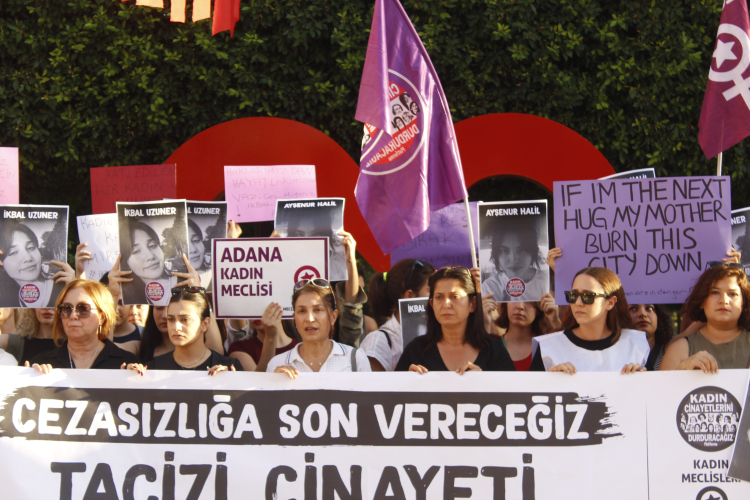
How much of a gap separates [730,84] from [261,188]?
3340 mm

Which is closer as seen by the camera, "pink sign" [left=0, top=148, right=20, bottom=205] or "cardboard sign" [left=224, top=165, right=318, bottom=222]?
"pink sign" [left=0, top=148, right=20, bottom=205]

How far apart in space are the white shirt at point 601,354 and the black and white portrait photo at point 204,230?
93.1 inches

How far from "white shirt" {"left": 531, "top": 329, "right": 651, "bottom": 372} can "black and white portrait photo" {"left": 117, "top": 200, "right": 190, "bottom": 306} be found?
7.49 ft

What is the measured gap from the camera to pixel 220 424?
11.9 ft

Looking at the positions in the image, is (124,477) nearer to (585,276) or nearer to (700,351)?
(585,276)

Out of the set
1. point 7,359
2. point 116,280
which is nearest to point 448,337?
point 116,280

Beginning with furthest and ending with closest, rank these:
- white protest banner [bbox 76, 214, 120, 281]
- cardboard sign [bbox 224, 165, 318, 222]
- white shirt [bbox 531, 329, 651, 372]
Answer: cardboard sign [bbox 224, 165, 318, 222], white protest banner [bbox 76, 214, 120, 281], white shirt [bbox 531, 329, 651, 372]

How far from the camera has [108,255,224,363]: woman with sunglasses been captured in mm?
4336

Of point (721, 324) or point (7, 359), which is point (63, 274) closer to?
point (7, 359)


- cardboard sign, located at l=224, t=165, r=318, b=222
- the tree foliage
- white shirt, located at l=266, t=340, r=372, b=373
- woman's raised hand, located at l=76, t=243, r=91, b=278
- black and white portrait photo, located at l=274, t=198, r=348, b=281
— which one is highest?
the tree foliage

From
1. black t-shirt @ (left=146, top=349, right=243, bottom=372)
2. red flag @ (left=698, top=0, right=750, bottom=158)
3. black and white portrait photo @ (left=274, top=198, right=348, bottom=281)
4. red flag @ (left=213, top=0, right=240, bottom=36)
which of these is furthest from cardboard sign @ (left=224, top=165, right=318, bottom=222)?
red flag @ (left=698, top=0, right=750, bottom=158)

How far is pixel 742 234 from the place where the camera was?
15.5ft

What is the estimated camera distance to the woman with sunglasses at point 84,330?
383 centimetres

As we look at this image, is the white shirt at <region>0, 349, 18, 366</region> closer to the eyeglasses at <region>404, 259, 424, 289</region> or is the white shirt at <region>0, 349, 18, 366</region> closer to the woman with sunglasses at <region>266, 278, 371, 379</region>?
the woman with sunglasses at <region>266, 278, 371, 379</region>
